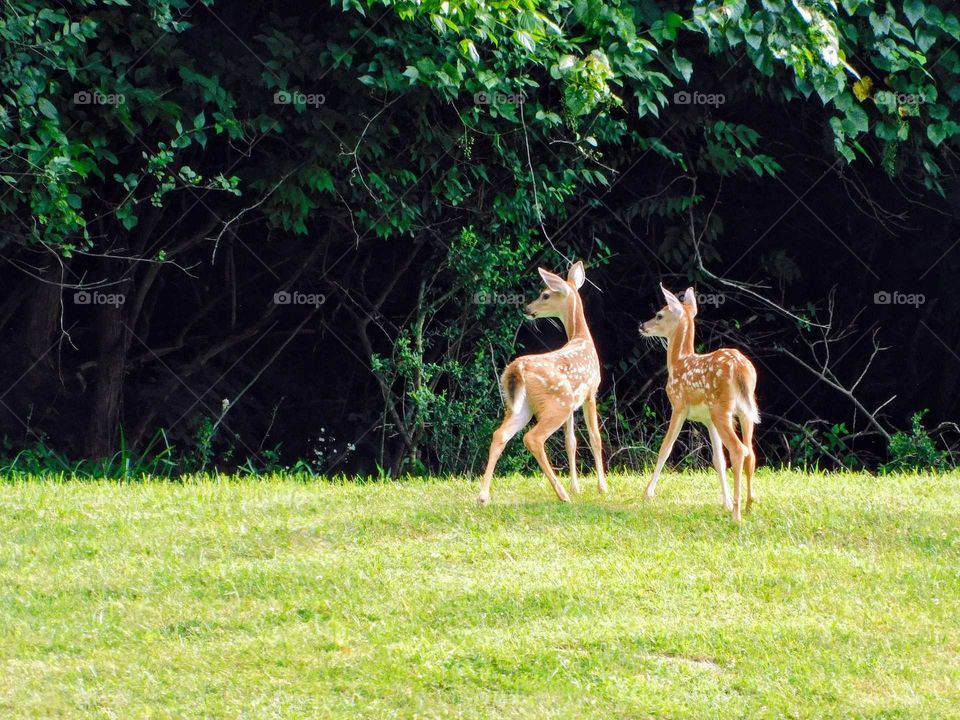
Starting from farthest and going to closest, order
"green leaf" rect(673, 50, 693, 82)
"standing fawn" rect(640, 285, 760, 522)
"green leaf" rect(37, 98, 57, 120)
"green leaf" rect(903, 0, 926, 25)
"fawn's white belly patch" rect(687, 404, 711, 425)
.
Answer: "green leaf" rect(903, 0, 926, 25)
"green leaf" rect(673, 50, 693, 82)
"green leaf" rect(37, 98, 57, 120)
"fawn's white belly patch" rect(687, 404, 711, 425)
"standing fawn" rect(640, 285, 760, 522)

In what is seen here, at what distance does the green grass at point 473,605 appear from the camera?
6.13m

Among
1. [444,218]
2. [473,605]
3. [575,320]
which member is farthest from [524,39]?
[473,605]

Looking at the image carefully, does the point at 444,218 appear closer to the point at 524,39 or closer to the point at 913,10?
the point at 524,39


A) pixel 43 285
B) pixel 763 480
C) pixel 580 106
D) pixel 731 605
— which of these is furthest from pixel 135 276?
pixel 731 605


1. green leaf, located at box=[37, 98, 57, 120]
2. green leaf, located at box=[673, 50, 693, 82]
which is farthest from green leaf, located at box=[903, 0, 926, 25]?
green leaf, located at box=[37, 98, 57, 120]

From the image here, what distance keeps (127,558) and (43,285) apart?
4630 mm

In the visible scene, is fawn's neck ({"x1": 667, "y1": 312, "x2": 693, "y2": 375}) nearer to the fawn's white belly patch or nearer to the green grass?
the fawn's white belly patch

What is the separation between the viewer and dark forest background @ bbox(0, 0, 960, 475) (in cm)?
1056

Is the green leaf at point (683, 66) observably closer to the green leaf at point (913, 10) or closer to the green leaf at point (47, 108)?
the green leaf at point (913, 10)

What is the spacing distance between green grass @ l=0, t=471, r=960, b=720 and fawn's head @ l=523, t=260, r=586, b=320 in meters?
1.28

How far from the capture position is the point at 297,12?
11344 millimetres

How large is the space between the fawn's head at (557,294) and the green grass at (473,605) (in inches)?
50.5

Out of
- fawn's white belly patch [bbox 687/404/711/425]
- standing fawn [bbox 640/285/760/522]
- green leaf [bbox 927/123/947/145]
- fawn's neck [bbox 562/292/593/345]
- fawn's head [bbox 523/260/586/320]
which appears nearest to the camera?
standing fawn [bbox 640/285/760/522]

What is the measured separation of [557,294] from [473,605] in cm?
321
